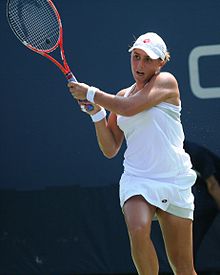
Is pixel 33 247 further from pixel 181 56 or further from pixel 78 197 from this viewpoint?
pixel 181 56

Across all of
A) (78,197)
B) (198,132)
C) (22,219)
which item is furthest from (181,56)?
(22,219)

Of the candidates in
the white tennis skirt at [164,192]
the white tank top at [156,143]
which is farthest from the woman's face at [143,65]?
the white tennis skirt at [164,192]

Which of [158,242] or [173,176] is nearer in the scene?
[173,176]

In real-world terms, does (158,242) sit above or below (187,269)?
below

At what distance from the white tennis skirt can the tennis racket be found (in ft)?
2.69

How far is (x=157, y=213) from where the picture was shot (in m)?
3.79

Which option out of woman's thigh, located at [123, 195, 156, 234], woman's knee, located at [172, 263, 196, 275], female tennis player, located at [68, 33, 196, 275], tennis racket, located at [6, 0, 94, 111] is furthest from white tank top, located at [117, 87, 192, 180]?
tennis racket, located at [6, 0, 94, 111]

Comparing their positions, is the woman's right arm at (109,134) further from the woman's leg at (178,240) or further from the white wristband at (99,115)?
the woman's leg at (178,240)

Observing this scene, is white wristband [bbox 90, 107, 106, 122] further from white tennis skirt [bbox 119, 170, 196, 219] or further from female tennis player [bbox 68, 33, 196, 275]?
white tennis skirt [bbox 119, 170, 196, 219]

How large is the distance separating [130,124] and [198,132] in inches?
56.3

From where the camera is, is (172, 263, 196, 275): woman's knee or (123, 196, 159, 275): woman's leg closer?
(123, 196, 159, 275): woman's leg

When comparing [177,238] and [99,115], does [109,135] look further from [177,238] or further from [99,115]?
[177,238]

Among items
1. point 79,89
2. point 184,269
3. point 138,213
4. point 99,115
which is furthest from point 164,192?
point 79,89

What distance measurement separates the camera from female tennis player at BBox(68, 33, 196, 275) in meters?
3.69
